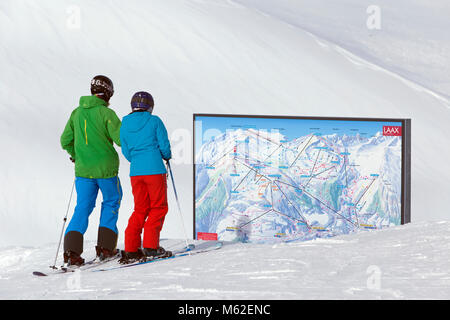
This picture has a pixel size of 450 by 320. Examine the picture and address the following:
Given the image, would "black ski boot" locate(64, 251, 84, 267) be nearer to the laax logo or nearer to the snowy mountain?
the snowy mountain

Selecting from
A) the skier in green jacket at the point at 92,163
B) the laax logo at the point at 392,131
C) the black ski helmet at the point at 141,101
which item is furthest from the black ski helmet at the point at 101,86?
the laax logo at the point at 392,131

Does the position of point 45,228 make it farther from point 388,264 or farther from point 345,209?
point 388,264

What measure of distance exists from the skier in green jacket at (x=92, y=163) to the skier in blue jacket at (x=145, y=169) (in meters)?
0.17

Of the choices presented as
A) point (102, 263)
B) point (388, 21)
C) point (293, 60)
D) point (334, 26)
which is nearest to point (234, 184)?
point (102, 263)

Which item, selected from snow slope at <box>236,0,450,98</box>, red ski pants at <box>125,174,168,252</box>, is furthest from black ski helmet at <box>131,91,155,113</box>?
snow slope at <box>236,0,450,98</box>

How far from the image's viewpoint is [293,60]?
44.4 ft

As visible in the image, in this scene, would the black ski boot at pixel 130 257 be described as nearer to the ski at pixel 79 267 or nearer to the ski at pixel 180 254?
the ski at pixel 180 254

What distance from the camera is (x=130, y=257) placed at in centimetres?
484

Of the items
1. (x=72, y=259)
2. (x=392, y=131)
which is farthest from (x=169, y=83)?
(x=72, y=259)

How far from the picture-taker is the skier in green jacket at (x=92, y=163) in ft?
16.0

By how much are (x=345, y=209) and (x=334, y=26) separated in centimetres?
1681

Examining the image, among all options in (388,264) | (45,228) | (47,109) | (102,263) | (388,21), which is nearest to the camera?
(388,264)

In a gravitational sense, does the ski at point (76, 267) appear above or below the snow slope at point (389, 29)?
below

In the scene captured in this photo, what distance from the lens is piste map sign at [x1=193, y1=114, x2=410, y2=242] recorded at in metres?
5.71
